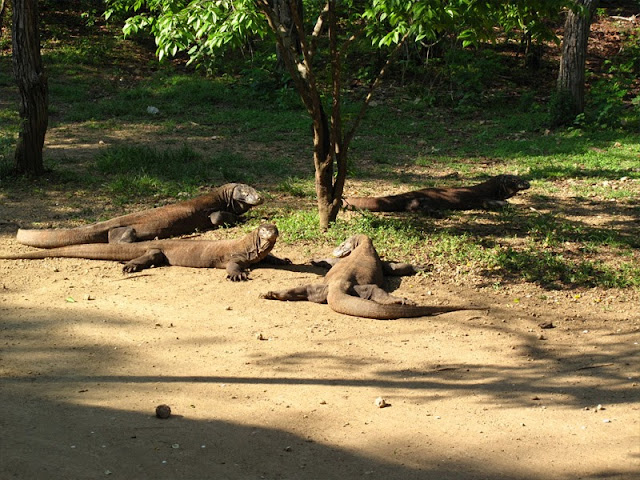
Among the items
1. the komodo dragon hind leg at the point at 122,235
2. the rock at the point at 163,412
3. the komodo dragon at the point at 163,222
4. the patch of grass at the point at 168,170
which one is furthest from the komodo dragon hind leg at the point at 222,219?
the rock at the point at 163,412

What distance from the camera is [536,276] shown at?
7.25 metres

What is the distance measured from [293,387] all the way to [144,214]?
4414mm

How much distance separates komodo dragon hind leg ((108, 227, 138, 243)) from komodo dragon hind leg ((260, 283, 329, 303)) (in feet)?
7.70

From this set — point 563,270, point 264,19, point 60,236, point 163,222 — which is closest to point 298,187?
point 163,222

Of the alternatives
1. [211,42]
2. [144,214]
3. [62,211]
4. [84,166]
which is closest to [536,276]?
[211,42]

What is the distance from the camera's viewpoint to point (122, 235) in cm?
847

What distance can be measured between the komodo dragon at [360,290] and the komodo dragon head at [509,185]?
3390 millimetres

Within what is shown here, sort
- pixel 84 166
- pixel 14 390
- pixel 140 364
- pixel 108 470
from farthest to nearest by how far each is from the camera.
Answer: pixel 84 166
pixel 140 364
pixel 14 390
pixel 108 470

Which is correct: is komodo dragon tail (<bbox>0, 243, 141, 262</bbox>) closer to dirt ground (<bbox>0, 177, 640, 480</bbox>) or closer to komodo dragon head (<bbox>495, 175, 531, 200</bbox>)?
dirt ground (<bbox>0, 177, 640, 480</bbox>)

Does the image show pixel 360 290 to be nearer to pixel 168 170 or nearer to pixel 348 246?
pixel 348 246

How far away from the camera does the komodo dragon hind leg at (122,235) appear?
8.43 meters

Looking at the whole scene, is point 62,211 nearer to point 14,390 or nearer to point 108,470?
point 14,390

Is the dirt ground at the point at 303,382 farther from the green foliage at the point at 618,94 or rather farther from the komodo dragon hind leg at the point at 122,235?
the green foliage at the point at 618,94

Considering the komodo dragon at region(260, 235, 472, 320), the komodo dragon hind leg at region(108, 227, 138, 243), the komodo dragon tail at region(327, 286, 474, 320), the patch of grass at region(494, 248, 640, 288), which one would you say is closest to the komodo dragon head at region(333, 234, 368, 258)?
the komodo dragon at region(260, 235, 472, 320)
